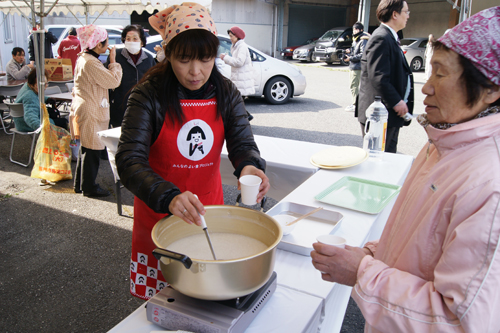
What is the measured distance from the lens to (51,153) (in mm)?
4590

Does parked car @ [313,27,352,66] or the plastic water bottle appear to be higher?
parked car @ [313,27,352,66]

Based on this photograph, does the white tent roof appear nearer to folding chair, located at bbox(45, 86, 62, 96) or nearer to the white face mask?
folding chair, located at bbox(45, 86, 62, 96)

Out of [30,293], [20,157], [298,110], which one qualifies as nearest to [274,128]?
[298,110]

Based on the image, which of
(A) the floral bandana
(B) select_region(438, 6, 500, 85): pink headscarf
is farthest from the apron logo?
(B) select_region(438, 6, 500, 85): pink headscarf

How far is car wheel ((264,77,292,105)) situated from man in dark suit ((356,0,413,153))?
17.3 ft

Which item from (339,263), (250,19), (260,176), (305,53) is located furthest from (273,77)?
(250,19)

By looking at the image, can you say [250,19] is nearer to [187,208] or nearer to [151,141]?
[151,141]

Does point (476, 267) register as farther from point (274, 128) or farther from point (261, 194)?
point (274, 128)

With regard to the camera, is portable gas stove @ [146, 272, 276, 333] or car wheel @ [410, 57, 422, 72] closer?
portable gas stove @ [146, 272, 276, 333]

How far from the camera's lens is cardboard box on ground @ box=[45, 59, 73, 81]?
624 cm

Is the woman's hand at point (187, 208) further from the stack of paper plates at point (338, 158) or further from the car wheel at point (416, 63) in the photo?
the car wheel at point (416, 63)

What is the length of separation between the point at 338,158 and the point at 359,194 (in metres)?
0.58

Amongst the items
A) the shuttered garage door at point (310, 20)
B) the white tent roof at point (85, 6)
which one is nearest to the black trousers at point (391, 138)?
the white tent roof at point (85, 6)

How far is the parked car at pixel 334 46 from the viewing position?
51.5 ft
